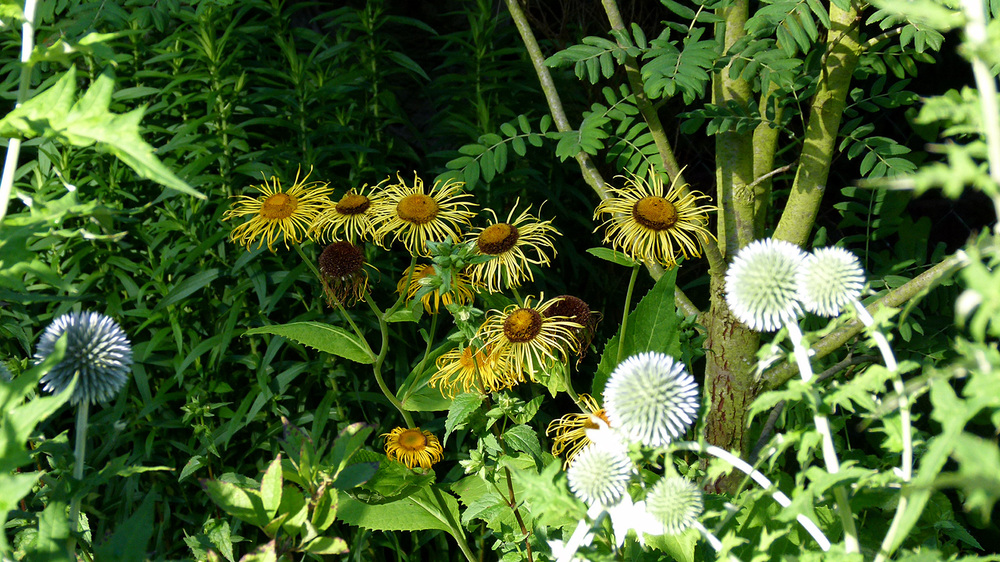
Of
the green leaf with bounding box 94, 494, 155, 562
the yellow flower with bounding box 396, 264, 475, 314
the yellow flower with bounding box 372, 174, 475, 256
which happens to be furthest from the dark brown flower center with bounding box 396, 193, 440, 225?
the green leaf with bounding box 94, 494, 155, 562

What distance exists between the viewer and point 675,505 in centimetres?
88

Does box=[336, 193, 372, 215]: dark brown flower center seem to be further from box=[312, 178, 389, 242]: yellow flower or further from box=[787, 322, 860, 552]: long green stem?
box=[787, 322, 860, 552]: long green stem

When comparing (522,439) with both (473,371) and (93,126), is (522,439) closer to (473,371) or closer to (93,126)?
(473,371)

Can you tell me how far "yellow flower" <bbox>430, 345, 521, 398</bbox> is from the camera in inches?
53.3

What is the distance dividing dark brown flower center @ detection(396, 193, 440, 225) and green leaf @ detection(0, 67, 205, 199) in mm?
797

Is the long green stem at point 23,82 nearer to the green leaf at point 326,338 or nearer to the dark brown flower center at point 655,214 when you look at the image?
the green leaf at point 326,338

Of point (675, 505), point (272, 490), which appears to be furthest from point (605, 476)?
point (272, 490)

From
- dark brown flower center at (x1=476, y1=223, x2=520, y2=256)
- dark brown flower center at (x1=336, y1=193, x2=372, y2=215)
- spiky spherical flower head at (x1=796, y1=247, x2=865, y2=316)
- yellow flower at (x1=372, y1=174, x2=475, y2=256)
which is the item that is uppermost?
dark brown flower center at (x1=336, y1=193, x2=372, y2=215)

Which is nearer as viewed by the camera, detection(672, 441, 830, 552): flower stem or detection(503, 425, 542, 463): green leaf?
detection(672, 441, 830, 552): flower stem

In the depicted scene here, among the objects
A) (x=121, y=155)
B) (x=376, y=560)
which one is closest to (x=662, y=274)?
(x=376, y=560)

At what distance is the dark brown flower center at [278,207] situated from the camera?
1.58 metres

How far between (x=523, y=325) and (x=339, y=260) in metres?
0.41

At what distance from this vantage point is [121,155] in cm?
71

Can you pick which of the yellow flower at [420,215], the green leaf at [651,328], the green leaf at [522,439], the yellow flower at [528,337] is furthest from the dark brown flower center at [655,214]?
the green leaf at [522,439]
